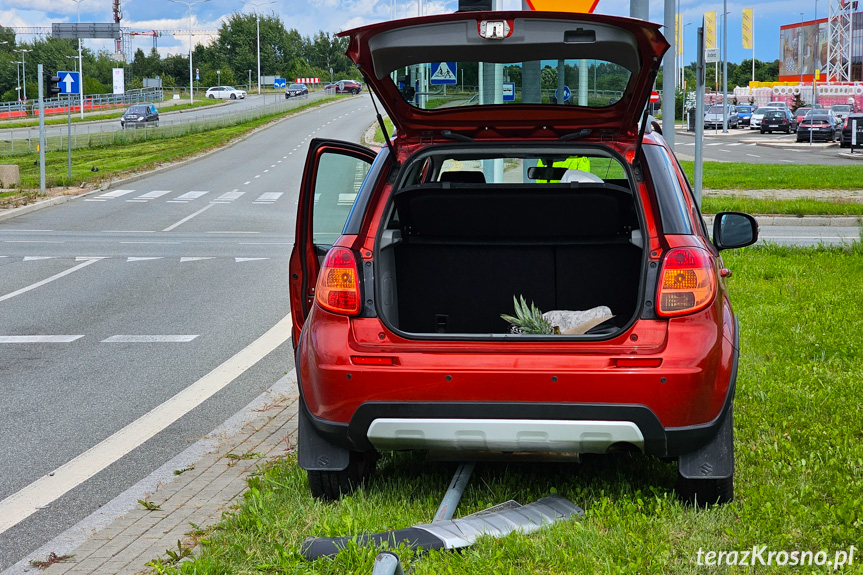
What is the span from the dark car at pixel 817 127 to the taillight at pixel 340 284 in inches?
2033

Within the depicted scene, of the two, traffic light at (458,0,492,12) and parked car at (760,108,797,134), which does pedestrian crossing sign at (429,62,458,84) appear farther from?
parked car at (760,108,797,134)

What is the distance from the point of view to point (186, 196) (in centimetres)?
2922

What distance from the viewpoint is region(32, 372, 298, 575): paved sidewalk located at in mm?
4090

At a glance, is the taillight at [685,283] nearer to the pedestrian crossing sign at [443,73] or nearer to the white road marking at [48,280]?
the pedestrian crossing sign at [443,73]

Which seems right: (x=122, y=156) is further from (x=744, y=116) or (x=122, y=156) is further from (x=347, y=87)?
(x=347, y=87)

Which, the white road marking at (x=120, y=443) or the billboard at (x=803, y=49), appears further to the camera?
the billboard at (x=803, y=49)

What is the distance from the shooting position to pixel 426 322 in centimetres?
507

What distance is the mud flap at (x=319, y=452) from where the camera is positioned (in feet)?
14.2

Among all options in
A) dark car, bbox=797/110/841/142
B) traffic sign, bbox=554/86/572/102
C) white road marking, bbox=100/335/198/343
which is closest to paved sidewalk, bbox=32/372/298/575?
traffic sign, bbox=554/86/572/102

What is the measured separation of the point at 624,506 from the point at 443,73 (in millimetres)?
2011

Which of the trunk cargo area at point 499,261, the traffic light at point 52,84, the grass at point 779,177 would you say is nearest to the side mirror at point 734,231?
the trunk cargo area at point 499,261

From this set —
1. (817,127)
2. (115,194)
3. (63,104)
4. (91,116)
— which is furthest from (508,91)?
(63,104)

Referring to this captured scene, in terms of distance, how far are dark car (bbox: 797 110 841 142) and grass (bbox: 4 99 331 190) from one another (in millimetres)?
29579

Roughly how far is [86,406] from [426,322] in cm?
310
